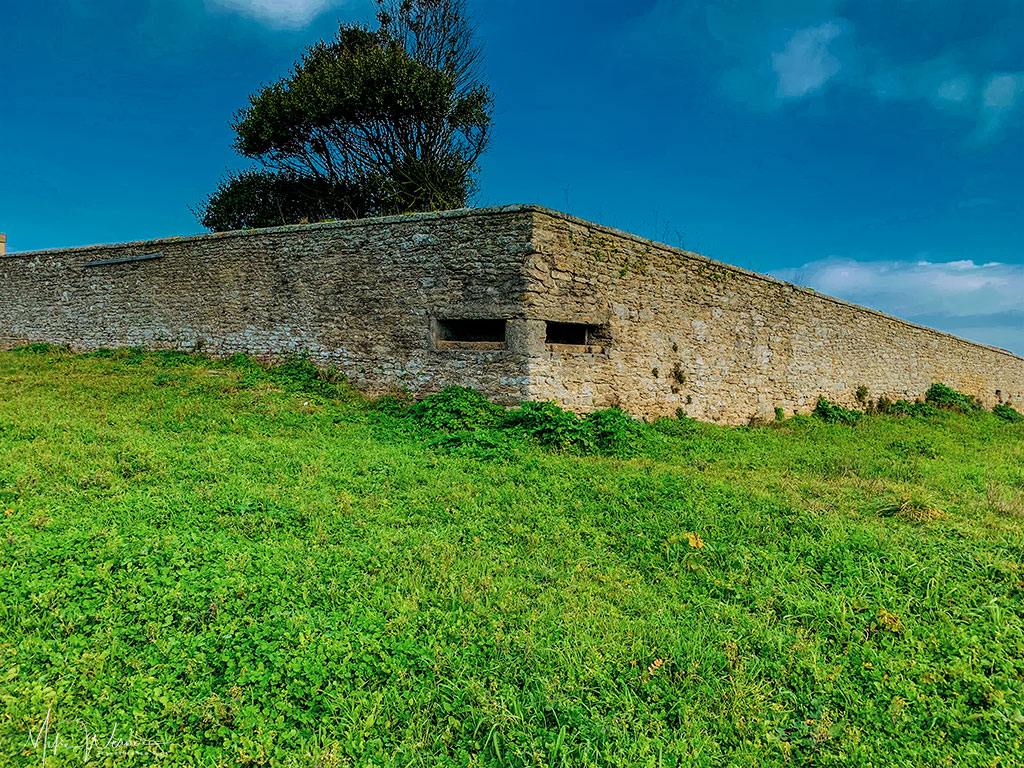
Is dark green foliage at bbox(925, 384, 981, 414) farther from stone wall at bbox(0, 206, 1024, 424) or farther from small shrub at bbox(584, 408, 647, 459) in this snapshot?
small shrub at bbox(584, 408, 647, 459)

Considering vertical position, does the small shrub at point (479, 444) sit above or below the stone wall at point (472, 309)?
below

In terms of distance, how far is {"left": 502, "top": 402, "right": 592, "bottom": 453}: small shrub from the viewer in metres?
7.37

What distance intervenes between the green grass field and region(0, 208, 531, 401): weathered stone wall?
121 inches

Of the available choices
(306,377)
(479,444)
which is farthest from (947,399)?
Answer: (306,377)

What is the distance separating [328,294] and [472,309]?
3.14m

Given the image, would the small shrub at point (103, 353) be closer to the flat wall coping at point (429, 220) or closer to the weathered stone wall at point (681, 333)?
the flat wall coping at point (429, 220)

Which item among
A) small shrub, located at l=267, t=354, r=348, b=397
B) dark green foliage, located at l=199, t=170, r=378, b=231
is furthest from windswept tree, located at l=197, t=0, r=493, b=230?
small shrub, located at l=267, t=354, r=348, b=397

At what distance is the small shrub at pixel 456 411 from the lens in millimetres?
7809

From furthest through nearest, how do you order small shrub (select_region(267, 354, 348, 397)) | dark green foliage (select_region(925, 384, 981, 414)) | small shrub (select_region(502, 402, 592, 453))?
dark green foliage (select_region(925, 384, 981, 414)) < small shrub (select_region(267, 354, 348, 397)) < small shrub (select_region(502, 402, 592, 453))

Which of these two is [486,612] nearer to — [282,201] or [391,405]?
[391,405]

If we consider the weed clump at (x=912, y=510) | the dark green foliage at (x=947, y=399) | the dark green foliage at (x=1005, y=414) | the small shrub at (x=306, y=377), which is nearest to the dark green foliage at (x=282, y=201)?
the small shrub at (x=306, y=377)

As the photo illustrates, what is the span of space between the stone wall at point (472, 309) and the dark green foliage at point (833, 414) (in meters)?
0.38

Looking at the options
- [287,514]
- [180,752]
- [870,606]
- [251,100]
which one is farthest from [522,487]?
[251,100]

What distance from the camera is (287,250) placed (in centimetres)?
1024
